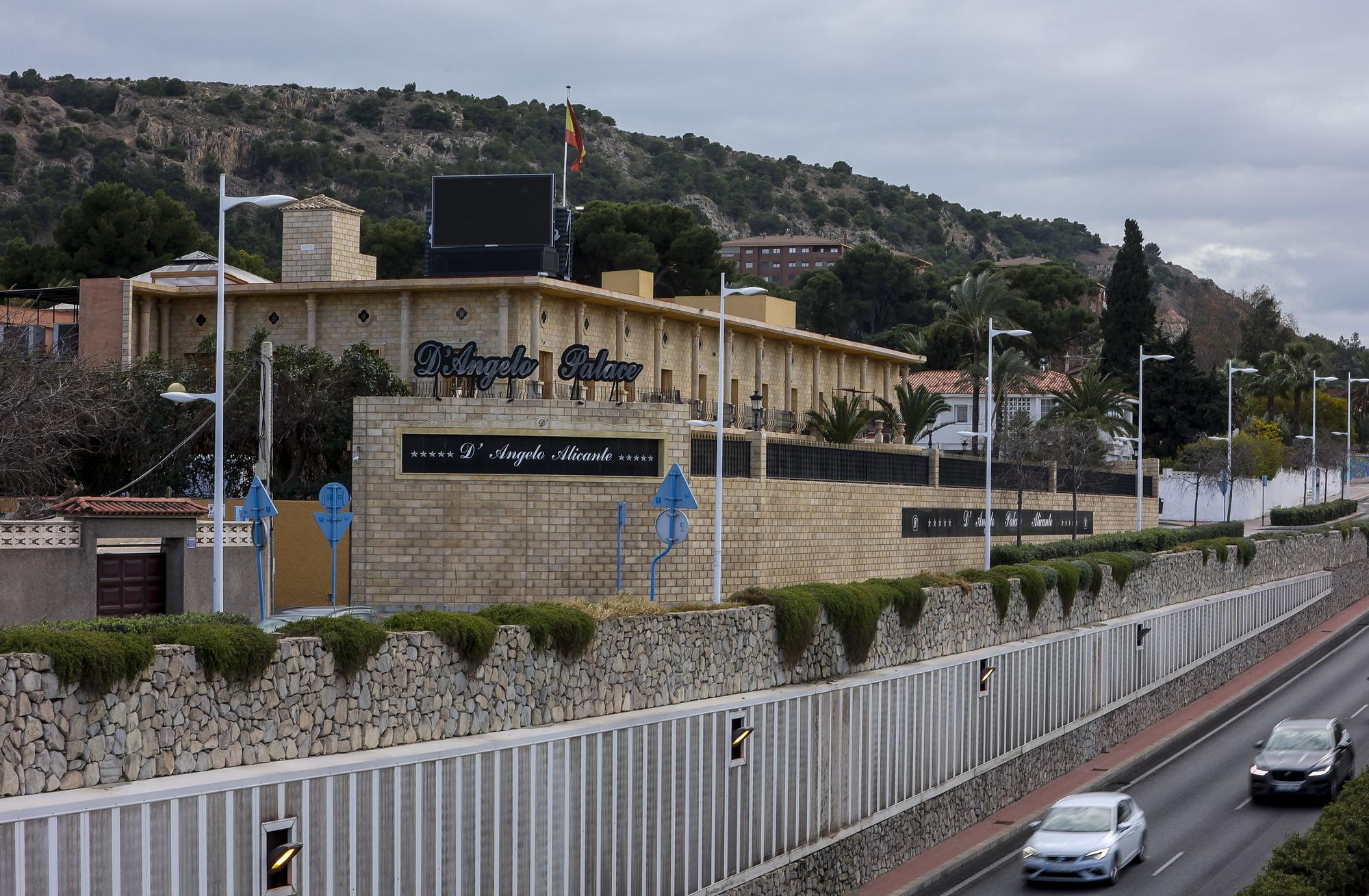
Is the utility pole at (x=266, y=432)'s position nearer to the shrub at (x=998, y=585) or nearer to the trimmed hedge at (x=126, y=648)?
the trimmed hedge at (x=126, y=648)

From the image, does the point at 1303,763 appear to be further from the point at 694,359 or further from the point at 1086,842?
the point at 694,359

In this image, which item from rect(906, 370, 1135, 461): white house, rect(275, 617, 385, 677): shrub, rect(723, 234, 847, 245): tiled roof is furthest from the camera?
rect(723, 234, 847, 245): tiled roof

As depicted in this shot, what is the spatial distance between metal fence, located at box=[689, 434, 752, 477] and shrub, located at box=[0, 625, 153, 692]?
21.0 metres

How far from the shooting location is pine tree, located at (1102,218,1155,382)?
89.1 meters

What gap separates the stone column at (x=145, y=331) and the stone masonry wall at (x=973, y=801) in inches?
1154

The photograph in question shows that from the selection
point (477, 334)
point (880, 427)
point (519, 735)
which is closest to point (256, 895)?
point (519, 735)

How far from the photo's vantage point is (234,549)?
2877 cm

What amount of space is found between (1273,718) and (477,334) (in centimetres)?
2595

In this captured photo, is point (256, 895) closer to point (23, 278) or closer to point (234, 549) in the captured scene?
point (234, 549)

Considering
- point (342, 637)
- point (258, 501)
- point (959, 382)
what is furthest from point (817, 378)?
point (342, 637)

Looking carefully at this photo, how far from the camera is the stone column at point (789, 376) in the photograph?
57.2 m

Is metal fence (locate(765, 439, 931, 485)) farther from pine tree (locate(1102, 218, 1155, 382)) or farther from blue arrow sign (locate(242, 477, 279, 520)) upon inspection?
pine tree (locate(1102, 218, 1155, 382))

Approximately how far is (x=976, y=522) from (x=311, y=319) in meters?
22.7

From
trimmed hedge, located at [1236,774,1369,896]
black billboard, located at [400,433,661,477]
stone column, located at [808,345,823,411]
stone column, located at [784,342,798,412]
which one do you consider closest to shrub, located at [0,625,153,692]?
trimmed hedge, located at [1236,774,1369,896]
